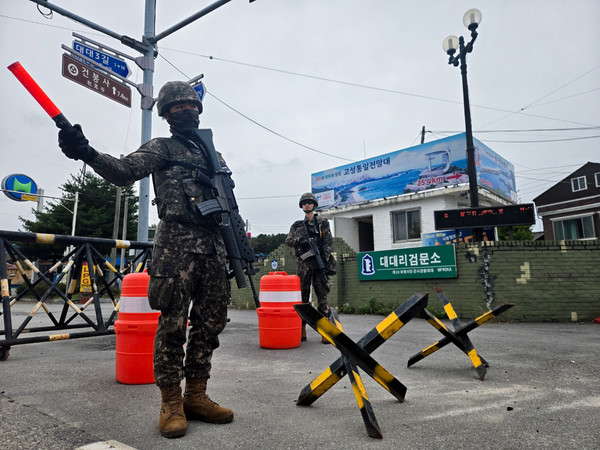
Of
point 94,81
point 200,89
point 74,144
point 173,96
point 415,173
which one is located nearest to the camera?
point 74,144

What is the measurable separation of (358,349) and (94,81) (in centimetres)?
688

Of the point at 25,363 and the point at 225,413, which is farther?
the point at 25,363

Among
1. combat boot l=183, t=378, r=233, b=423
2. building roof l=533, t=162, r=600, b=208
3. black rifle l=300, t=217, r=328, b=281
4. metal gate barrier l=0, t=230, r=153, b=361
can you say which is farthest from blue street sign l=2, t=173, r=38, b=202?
building roof l=533, t=162, r=600, b=208

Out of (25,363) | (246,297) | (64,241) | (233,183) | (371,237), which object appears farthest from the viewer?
(371,237)

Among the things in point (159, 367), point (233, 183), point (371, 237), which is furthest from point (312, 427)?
point (371, 237)

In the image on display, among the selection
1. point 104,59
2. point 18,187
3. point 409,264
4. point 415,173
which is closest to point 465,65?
point 409,264

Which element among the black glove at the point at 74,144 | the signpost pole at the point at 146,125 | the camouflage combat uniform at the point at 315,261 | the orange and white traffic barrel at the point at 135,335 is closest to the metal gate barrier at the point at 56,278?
the signpost pole at the point at 146,125

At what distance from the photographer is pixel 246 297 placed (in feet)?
49.3

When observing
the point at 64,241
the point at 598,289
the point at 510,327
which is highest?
the point at 64,241

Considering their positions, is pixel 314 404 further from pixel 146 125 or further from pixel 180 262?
pixel 146 125

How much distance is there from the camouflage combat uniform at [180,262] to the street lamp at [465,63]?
9.51 m

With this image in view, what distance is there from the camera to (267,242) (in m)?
55.3

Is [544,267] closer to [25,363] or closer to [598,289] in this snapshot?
[598,289]

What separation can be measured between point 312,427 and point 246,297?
1290cm
